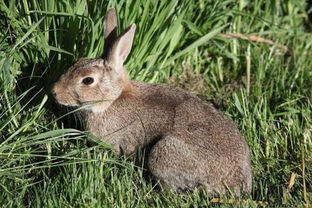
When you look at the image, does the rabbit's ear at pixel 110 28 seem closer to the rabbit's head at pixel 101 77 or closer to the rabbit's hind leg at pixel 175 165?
the rabbit's head at pixel 101 77

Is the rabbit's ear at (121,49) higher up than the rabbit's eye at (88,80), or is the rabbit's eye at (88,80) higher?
the rabbit's ear at (121,49)

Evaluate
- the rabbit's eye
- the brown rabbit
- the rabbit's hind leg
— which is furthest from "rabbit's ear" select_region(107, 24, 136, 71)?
the rabbit's hind leg

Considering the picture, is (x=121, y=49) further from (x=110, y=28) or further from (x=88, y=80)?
(x=88, y=80)

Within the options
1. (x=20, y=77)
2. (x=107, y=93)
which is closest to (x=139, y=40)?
(x=107, y=93)

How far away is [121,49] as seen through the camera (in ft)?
16.7

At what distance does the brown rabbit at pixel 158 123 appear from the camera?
4812 millimetres

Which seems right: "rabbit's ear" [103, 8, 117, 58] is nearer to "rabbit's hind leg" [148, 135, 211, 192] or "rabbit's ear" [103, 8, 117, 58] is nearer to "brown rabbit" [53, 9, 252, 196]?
"brown rabbit" [53, 9, 252, 196]

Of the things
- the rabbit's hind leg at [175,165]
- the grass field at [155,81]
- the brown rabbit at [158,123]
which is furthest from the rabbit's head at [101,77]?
the rabbit's hind leg at [175,165]

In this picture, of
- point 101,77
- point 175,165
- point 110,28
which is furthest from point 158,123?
point 110,28

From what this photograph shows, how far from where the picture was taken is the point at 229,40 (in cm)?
619

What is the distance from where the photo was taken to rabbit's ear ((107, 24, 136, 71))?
16.2 feet

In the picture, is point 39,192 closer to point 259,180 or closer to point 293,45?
point 259,180

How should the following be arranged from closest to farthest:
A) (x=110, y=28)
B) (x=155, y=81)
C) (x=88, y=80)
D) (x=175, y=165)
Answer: (x=175, y=165) < (x=88, y=80) < (x=110, y=28) < (x=155, y=81)

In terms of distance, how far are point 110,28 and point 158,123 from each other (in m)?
0.74
